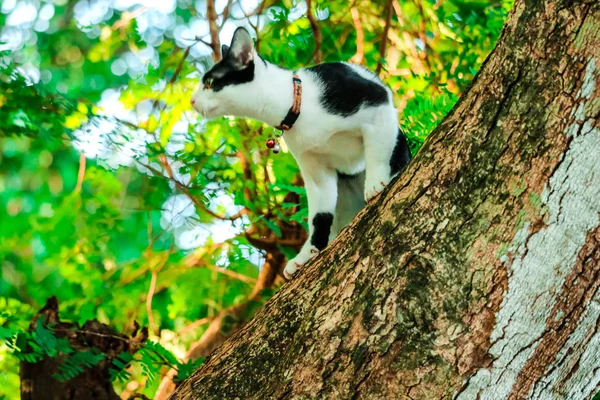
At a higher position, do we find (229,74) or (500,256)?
(229,74)

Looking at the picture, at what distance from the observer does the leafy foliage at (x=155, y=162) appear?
2.49 m

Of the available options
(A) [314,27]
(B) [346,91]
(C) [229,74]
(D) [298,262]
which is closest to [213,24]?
(A) [314,27]

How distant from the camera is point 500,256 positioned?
1.18 meters

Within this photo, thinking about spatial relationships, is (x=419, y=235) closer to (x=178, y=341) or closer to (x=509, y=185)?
(x=509, y=185)

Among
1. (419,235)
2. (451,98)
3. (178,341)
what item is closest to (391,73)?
(451,98)

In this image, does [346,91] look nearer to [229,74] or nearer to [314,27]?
[229,74]

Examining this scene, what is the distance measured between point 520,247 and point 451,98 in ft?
4.42

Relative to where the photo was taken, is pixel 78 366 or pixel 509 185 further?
pixel 78 366

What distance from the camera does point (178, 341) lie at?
361cm

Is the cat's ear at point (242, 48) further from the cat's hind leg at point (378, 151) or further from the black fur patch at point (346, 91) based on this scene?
the cat's hind leg at point (378, 151)

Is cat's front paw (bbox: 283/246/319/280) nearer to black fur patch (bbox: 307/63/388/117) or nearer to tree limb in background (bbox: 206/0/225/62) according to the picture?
black fur patch (bbox: 307/63/388/117)

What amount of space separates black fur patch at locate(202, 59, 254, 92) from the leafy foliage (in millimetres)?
523

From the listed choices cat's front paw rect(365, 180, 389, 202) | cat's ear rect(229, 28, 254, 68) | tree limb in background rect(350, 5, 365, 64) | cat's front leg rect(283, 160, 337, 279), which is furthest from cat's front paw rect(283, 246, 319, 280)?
tree limb in background rect(350, 5, 365, 64)

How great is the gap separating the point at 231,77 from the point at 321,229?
49 centimetres
